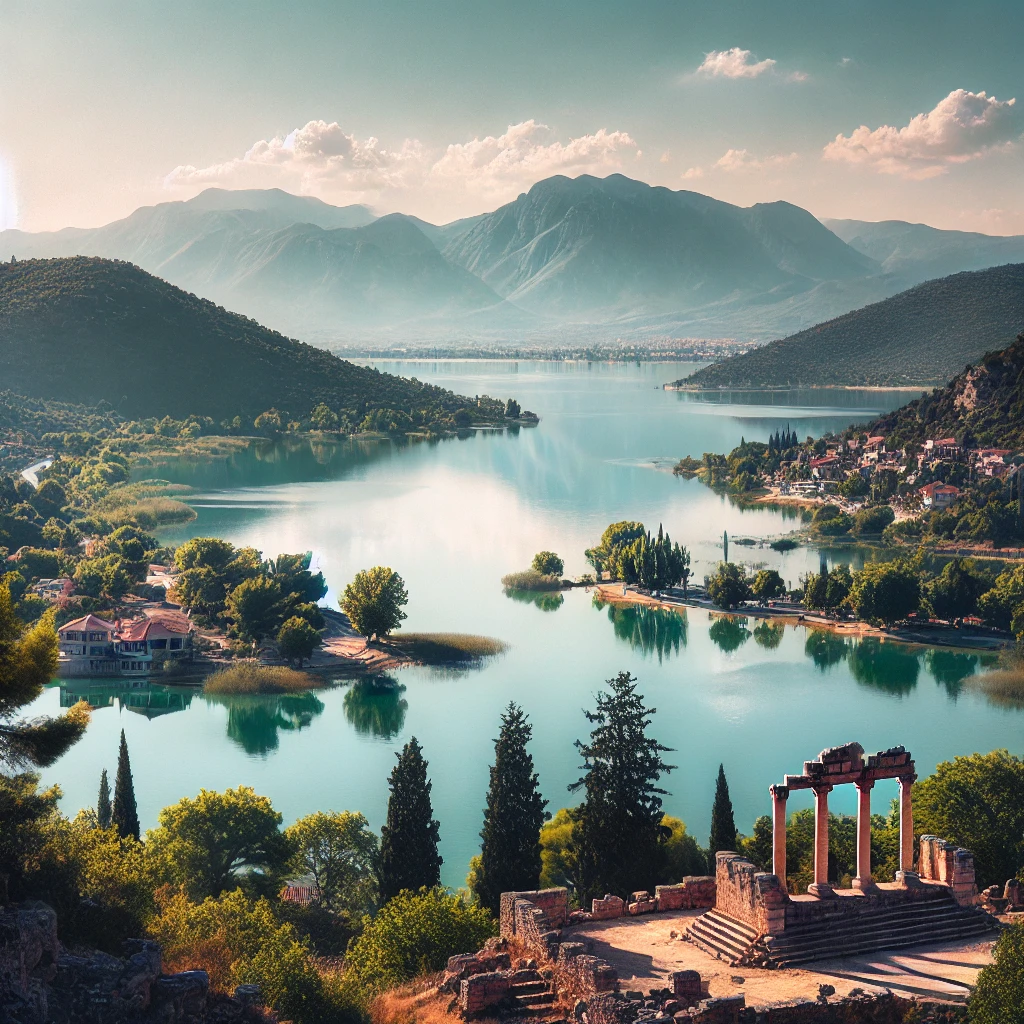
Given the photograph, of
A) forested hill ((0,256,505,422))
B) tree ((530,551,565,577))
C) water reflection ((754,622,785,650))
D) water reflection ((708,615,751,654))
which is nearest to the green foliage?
water reflection ((708,615,751,654))

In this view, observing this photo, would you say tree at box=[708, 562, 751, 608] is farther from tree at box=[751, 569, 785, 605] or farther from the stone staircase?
the stone staircase

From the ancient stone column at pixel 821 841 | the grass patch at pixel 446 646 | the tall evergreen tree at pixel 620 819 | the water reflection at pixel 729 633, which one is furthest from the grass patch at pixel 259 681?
the ancient stone column at pixel 821 841

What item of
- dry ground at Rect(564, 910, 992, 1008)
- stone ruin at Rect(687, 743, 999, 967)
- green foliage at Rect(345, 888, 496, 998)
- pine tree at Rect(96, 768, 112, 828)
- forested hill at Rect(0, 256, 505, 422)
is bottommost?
pine tree at Rect(96, 768, 112, 828)

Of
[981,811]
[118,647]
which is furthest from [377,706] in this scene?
[981,811]

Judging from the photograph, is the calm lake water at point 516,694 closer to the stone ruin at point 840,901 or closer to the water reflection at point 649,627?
the water reflection at point 649,627

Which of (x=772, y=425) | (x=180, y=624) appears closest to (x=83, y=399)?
(x=772, y=425)

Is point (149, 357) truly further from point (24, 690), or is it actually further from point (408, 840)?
point (24, 690)
